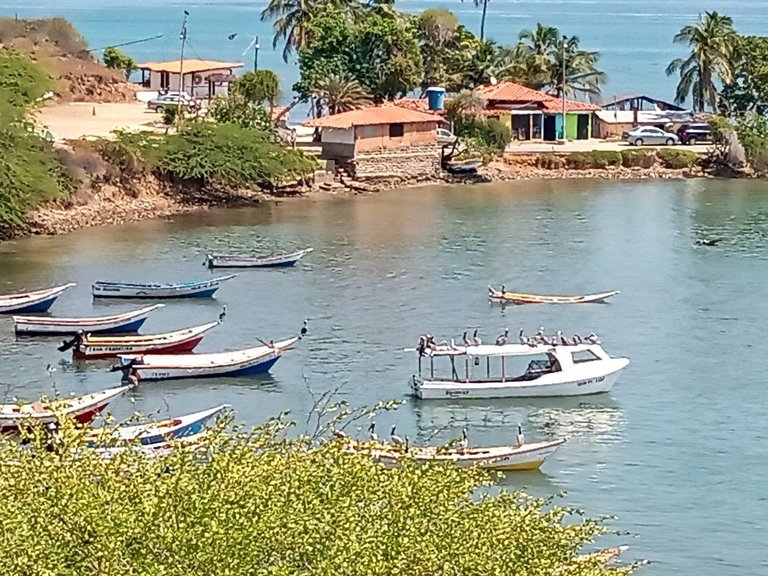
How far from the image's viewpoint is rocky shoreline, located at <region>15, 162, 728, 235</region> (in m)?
61.5

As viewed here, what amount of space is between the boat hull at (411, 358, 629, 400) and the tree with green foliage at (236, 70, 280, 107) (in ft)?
136

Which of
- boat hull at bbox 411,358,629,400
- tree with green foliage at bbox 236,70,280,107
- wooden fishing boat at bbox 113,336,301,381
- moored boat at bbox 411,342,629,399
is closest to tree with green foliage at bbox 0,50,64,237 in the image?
tree with green foliage at bbox 236,70,280,107

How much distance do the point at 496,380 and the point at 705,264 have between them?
20.1 metres

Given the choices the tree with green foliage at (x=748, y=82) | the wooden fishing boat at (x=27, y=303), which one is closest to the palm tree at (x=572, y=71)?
the tree with green foliage at (x=748, y=82)

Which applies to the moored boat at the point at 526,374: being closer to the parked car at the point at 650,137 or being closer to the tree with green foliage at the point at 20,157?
the tree with green foliage at the point at 20,157

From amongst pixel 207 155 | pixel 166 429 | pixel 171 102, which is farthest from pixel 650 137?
pixel 166 429

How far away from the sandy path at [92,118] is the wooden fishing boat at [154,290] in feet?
71.9

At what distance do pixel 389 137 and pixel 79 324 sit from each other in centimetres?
3307

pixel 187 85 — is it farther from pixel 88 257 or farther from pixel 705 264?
pixel 705 264

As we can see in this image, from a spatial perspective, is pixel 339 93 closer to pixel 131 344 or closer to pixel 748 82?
pixel 748 82

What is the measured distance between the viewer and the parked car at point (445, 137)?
7831 centimetres

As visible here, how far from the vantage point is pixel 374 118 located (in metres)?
73.9

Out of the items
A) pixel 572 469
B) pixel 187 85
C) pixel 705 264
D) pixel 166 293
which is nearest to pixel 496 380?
pixel 572 469

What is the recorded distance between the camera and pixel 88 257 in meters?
55.3
